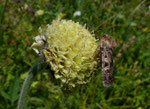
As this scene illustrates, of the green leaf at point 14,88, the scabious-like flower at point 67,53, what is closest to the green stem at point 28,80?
the scabious-like flower at point 67,53

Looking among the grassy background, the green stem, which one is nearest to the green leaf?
the grassy background

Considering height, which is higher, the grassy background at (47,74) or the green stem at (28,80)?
the grassy background at (47,74)

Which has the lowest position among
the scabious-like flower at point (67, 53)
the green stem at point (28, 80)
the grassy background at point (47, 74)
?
the green stem at point (28, 80)

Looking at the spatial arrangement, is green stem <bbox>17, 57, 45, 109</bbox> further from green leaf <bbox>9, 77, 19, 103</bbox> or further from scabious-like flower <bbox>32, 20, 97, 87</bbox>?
green leaf <bbox>9, 77, 19, 103</bbox>

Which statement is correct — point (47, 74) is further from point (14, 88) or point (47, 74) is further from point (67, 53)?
point (67, 53)

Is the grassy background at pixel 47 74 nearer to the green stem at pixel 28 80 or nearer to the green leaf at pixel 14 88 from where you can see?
the green leaf at pixel 14 88

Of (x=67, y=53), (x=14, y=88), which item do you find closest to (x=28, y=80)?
(x=67, y=53)
